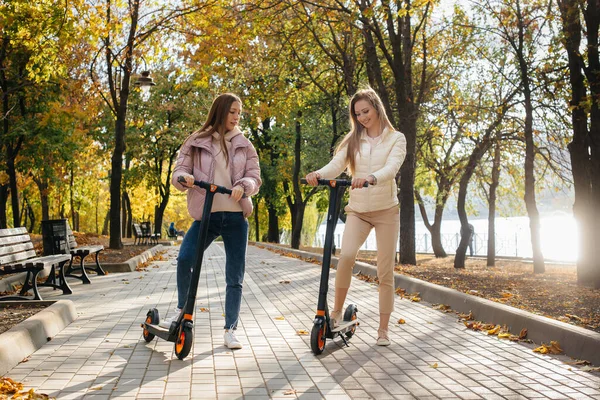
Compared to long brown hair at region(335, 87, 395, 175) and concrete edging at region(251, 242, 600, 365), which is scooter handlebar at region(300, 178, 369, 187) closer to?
long brown hair at region(335, 87, 395, 175)

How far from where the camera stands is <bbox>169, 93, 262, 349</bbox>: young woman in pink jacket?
6031 mm

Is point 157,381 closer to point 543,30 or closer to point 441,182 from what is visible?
point 543,30

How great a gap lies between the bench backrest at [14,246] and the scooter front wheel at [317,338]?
442 centimetres

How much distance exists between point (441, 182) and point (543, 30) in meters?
12.8

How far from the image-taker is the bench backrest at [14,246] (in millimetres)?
8844

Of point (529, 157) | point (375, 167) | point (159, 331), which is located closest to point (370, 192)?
point (375, 167)

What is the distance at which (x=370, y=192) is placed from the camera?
6.30 meters

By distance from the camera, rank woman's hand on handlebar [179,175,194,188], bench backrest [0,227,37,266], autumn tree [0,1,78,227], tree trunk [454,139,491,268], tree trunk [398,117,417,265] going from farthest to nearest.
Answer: tree trunk [454,139,491,268], tree trunk [398,117,417,265], autumn tree [0,1,78,227], bench backrest [0,227,37,266], woman's hand on handlebar [179,175,194,188]

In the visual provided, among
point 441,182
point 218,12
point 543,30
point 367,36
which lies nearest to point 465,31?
point 543,30

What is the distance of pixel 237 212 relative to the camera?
6129 mm

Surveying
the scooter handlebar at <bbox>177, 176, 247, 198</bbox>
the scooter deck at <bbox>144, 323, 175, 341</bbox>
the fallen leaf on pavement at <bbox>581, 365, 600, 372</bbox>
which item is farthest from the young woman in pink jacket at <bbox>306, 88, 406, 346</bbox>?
the fallen leaf on pavement at <bbox>581, 365, 600, 372</bbox>

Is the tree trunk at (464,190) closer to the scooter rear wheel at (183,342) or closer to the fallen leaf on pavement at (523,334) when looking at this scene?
the fallen leaf on pavement at (523,334)

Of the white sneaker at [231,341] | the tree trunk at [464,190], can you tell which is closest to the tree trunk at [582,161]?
the white sneaker at [231,341]

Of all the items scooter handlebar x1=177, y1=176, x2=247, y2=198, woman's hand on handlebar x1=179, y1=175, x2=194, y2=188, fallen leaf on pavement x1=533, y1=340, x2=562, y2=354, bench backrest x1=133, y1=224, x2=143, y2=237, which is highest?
woman's hand on handlebar x1=179, y1=175, x2=194, y2=188
